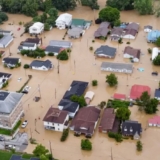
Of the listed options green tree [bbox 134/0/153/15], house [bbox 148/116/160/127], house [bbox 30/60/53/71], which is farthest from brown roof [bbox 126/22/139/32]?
house [bbox 148/116/160/127]

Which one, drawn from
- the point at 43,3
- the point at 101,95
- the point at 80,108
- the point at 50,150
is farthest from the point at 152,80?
the point at 43,3

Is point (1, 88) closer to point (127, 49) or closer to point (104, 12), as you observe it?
point (127, 49)

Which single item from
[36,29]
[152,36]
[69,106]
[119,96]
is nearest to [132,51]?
[152,36]

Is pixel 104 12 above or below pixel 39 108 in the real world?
above

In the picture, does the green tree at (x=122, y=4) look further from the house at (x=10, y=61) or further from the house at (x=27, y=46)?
the house at (x=10, y=61)

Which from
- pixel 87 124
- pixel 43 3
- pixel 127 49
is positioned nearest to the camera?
pixel 87 124

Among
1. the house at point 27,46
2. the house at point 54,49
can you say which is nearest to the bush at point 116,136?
the house at point 54,49

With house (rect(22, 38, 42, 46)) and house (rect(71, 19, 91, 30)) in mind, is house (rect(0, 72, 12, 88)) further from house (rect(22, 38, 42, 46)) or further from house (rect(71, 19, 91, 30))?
house (rect(71, 19, 91, 30))

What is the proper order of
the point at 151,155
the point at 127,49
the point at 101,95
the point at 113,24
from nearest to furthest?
the point at 151,155, the point at 101,95, the point at 127,49, the point at 113,24
